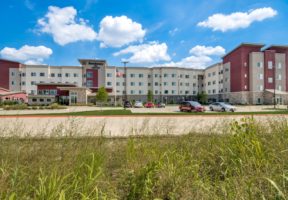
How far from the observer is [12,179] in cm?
249

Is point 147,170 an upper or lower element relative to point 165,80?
lower

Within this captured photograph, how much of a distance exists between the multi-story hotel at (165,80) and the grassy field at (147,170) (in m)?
51.7

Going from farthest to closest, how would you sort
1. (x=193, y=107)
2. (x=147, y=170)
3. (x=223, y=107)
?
1. (x=223, y=107)
2. (x=193, y=107)
3. (x=147, y=170)

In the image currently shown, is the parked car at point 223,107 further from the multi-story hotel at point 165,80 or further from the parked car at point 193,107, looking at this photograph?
the multi-story hotel at point 165,80

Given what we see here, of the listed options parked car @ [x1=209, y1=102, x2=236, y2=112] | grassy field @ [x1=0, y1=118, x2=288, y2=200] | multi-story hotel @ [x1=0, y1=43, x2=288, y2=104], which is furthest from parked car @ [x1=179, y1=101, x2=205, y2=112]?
multi-story hotel @ [x1=0, y1=43, x2=288, y2=104]

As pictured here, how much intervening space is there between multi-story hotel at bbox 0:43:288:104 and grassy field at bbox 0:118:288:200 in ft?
170

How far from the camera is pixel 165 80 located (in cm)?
7619

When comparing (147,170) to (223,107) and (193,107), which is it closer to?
(193,107)

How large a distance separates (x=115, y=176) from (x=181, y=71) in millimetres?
77687

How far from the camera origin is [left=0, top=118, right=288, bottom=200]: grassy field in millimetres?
2408

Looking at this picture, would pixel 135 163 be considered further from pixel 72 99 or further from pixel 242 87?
pixel 242 87

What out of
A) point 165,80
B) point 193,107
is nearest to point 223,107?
point 193,107

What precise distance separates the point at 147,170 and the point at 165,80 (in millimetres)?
74511

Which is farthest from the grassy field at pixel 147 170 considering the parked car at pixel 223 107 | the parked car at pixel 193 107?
the parked car at pixel 223 107
